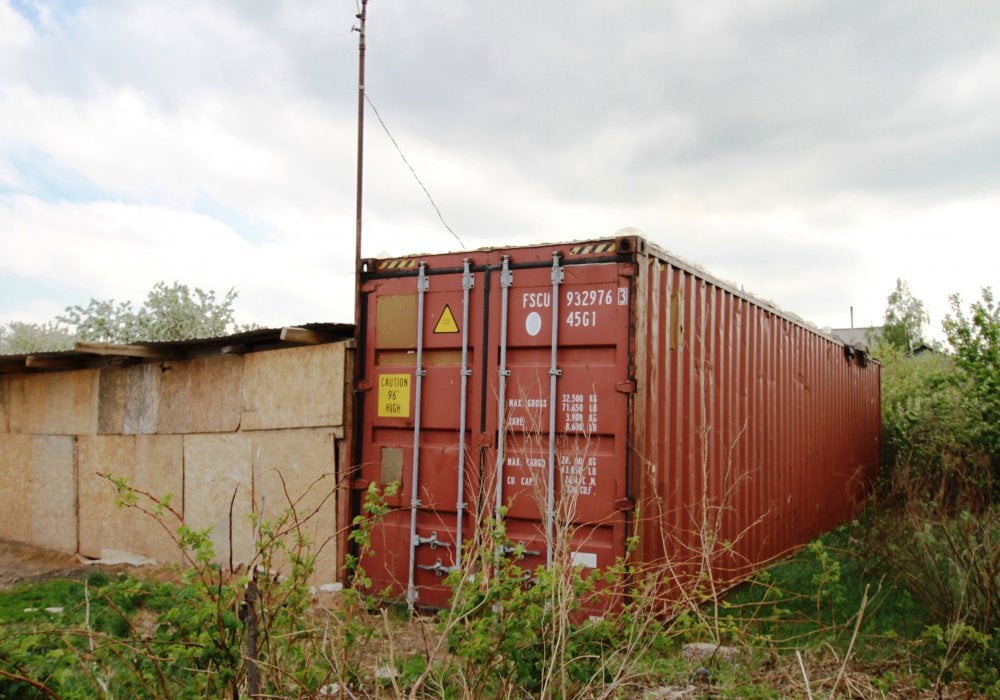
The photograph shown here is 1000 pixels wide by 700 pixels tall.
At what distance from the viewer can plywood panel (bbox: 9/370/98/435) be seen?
10.5 meters

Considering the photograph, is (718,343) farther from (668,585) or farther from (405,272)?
(405,272)

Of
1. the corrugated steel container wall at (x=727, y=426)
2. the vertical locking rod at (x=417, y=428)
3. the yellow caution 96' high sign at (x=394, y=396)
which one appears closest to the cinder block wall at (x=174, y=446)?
the yellow caution 96' high sign at (x=394, y=396)

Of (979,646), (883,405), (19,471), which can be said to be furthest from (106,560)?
(883,405)

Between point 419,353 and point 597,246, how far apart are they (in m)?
1.75

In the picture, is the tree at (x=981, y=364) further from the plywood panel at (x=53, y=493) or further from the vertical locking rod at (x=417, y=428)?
the plywood panel at (x=53, y=493)

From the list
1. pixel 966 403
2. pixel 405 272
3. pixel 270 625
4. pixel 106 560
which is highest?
pixel 405 272

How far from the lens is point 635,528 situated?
18.7 ft

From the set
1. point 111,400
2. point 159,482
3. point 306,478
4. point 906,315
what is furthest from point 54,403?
point 906,315

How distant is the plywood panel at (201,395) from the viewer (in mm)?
8805

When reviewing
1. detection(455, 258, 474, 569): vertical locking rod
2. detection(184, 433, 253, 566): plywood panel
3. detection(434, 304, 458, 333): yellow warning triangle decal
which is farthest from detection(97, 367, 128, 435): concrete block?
detection(455, 258, 474, 569): vertical locking rod

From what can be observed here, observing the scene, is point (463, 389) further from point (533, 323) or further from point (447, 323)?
point (533, 323)

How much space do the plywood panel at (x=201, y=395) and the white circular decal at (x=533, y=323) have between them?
3704mm

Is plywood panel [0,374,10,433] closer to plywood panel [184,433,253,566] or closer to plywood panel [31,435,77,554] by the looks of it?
plywood panel [31,435,77,554]

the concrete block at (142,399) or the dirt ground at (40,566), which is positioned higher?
the concrete block at (142,399)
